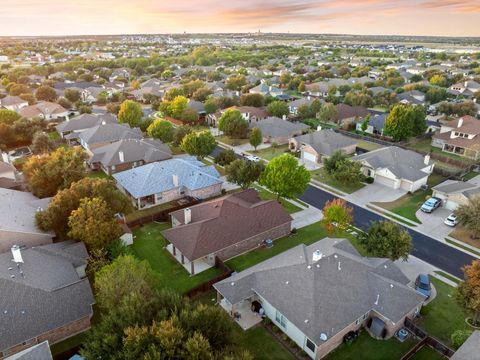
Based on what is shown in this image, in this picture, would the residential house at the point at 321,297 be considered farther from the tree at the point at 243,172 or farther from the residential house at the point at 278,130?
the residential house at the point at 278,130

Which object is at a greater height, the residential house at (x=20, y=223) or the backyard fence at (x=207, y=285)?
the residential house at (x=20, y=223)

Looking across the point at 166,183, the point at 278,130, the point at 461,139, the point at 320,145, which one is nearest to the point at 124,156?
the point at 166,183

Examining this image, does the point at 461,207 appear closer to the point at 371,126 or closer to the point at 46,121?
the point at 371,126

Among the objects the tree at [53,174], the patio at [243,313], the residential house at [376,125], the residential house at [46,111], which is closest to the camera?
the patio at [243,313]

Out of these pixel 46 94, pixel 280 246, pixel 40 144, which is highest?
pixel 46 94

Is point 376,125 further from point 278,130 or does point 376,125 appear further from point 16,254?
point 16,254

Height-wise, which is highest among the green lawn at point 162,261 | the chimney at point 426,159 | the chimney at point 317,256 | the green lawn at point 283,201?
the chimney at point 317,256

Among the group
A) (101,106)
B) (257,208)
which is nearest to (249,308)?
(257,208)

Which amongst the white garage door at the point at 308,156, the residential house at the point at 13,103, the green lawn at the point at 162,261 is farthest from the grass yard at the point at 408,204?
the residential house at the point at 13,103
